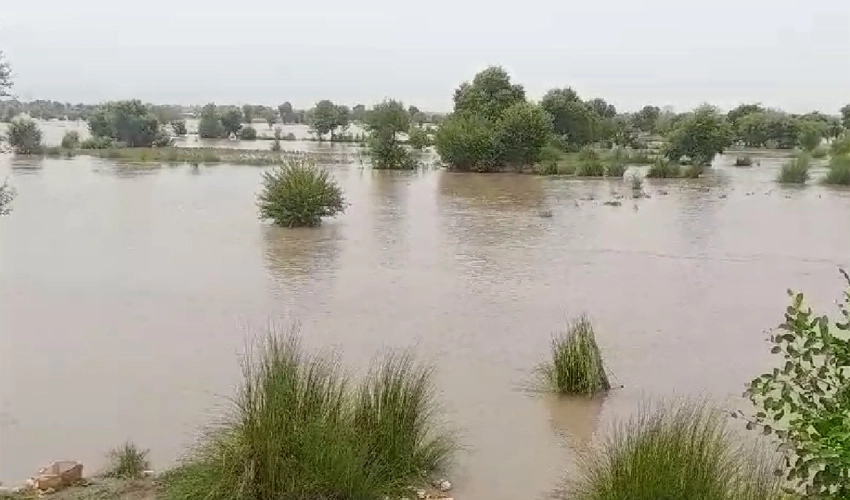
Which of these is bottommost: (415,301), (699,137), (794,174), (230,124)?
(415,301)

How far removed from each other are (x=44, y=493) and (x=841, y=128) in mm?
62508

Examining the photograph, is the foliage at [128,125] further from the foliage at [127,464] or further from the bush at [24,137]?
the foliage at [127,464]

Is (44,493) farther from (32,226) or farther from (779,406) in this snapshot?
(32,226)

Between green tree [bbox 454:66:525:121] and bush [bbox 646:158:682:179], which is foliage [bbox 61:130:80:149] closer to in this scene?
green tree [bbox 454:66:525:121]

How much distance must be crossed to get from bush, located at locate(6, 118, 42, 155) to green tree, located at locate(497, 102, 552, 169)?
69.4ft

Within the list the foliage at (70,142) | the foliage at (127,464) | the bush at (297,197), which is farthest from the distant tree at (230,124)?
the foliage at (127,464)

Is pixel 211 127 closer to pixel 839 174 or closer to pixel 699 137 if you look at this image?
pixel 699 137

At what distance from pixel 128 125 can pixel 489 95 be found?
20.1m

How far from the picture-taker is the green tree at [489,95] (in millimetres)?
37797

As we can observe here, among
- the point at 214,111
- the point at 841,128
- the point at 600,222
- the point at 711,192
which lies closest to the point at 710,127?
the point at 711,192

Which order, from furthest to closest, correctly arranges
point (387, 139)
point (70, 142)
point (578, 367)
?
point (70, 142)
point (387, 139)
point (578, 367)

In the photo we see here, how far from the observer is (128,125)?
46.9 metres

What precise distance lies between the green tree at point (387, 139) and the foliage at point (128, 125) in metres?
15.7

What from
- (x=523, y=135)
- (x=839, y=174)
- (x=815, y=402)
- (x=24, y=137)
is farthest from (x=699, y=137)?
(x=815, y=402)
